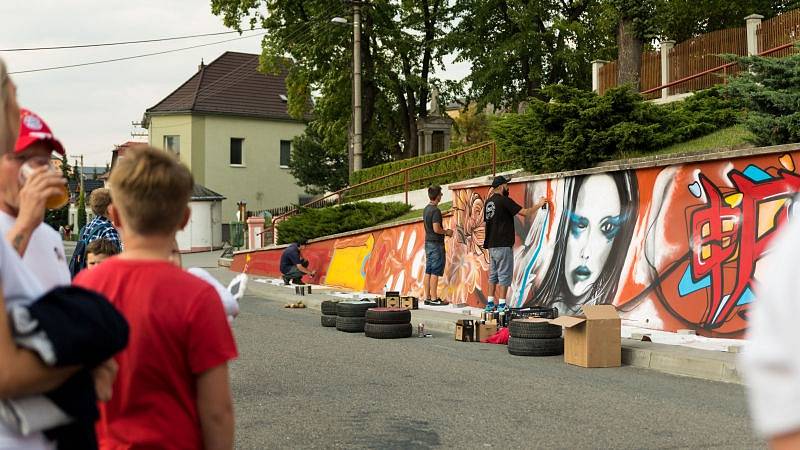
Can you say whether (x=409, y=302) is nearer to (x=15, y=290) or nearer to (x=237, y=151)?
(x=15, y=290)

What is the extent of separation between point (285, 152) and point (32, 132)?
5758 cm

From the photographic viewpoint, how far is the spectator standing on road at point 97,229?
258 inches

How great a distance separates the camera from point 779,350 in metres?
Answer: 1.26

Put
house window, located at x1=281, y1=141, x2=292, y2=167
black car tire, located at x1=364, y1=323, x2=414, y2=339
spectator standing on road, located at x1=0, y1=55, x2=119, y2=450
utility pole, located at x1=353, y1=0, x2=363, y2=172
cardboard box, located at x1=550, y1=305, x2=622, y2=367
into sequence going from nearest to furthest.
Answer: spectator standing on road, located at x1=0, y1=55, x2=119, y2=450, cardboard box, located at x1=550, y1=305, x2=622, y2=367, black car tire, located at x1=364, y1=323, x2=414, y2=339, utility pole, located at x1=353, y1=0, x2=363, y2=172, house window, located at x1=281, y1=141, x2=292, y2=167

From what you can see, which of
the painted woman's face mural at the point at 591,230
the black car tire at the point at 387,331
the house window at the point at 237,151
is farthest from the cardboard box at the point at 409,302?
the house window at the point at 237,151

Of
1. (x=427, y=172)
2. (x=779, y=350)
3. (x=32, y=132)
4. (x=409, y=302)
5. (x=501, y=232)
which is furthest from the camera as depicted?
(x=427, y=172)

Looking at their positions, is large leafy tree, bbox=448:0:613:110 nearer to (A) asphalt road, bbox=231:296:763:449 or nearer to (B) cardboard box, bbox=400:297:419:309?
(B) cardboard box, bbox=400:297:419:309

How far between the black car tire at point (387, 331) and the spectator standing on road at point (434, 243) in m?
4.15

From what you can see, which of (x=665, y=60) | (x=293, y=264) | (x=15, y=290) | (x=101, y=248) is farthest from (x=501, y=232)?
(x=665, y=60)

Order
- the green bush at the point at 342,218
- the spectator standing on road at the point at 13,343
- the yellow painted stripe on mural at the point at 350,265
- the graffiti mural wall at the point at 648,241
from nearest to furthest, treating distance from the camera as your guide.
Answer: the spectator standing on road at the point at 13,343 < the graffiti mural wall at the point at 648,241 < the yellow painted stripe on mural at the point at 350,265 < the green bush at the point at 342,218

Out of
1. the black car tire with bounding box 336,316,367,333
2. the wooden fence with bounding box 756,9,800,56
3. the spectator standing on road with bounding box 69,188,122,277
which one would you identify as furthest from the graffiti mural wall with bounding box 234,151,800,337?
the wooden fence with bounding box 756,9,800,56

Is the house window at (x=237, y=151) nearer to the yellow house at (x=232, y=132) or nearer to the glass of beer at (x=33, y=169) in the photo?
the yellow house at (x=232, y=132)

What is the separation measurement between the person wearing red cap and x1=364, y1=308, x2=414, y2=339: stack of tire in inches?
388

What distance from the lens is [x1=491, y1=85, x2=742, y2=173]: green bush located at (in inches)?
640
